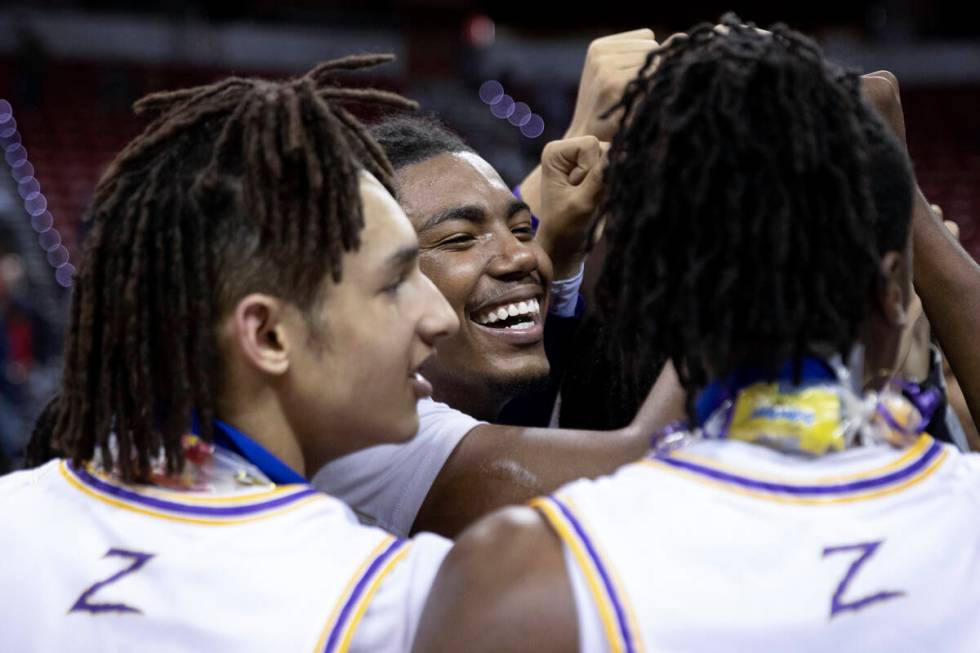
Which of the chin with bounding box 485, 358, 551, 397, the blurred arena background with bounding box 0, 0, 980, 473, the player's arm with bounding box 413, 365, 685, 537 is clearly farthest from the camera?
the blurred arena background with bounding box 0, 0, 980, 473

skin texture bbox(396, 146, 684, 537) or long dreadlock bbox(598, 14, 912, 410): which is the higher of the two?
long dreadlock bbox(598, 14, 912, 410)

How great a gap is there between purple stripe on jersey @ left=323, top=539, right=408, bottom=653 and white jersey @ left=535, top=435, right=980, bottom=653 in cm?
24

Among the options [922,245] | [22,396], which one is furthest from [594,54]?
[22,396]

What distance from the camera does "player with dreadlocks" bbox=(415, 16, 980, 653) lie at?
1.17 meters

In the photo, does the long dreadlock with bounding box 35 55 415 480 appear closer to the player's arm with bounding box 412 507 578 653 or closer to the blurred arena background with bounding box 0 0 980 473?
the player's arm with bounding box 412 507 578 653

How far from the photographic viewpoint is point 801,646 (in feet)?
3.83

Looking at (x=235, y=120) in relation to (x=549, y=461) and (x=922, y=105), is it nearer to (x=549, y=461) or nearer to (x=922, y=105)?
(x=549, y=461)

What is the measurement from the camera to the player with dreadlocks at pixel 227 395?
1321mm

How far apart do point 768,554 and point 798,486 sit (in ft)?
0.28

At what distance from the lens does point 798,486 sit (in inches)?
48.3

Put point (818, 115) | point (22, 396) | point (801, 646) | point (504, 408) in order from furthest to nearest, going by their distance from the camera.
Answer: point (22, 396), point (504, 408), point (818, 115), point (801, 646)

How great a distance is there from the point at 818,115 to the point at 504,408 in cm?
141

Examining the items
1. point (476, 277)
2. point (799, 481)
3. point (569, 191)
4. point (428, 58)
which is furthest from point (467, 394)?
point (428, 58)

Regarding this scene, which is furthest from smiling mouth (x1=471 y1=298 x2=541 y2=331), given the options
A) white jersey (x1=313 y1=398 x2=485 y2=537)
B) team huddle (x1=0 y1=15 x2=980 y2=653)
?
team huddle (x1=0 y1=15 x2=980 y2=653)
